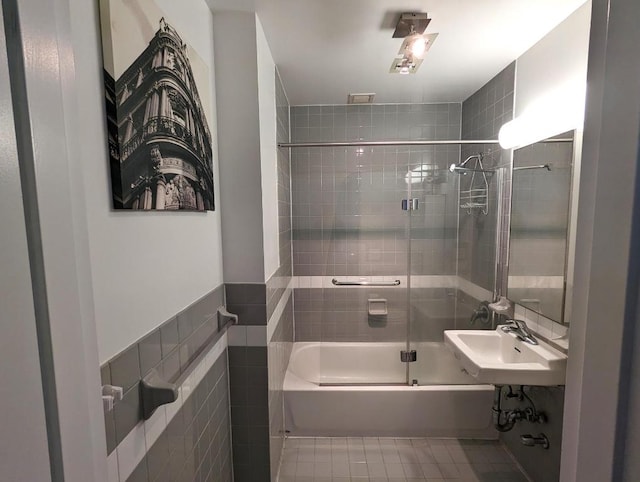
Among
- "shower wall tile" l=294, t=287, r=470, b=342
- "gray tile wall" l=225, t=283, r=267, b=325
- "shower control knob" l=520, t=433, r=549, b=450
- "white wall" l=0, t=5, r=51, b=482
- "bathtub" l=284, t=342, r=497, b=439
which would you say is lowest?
"bathtub" l=284, t=342, r=497, b=439

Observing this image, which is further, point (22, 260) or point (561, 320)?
point (561, 320)

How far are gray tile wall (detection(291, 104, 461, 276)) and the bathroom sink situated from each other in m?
1.07

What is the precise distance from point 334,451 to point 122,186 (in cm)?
217

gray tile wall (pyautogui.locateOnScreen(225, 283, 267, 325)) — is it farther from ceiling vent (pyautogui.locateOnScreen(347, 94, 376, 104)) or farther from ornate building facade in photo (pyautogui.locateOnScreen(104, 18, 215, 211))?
ceiling vent (pyautogui.locateOnScreen(347, 94, 376, 104))

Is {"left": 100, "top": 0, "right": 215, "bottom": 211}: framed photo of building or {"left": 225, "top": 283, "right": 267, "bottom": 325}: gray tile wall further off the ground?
{"left": 100, "top": 0, "right": 215, "bottom": 211}: framed photo of building

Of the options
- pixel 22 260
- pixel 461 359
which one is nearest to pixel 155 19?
pixel 22 260

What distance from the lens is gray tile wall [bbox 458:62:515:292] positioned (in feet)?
6.95

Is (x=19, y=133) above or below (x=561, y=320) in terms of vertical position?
above

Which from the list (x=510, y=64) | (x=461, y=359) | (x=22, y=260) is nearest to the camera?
(x=22, y=260)

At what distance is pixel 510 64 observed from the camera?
2047 millimetres

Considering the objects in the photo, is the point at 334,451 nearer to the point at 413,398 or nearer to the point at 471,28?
the point at 413,398

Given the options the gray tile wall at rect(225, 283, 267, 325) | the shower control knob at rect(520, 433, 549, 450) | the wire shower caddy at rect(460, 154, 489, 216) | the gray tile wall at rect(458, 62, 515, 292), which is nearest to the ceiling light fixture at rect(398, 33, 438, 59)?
the gray tile wall at rect(458, 62, 515, 292)

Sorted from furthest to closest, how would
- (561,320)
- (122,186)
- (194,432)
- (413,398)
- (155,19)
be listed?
(413,398)
(561,320)
(194,432)
(155,19)
(122,186)

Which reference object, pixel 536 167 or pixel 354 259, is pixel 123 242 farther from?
pixel 354 259
